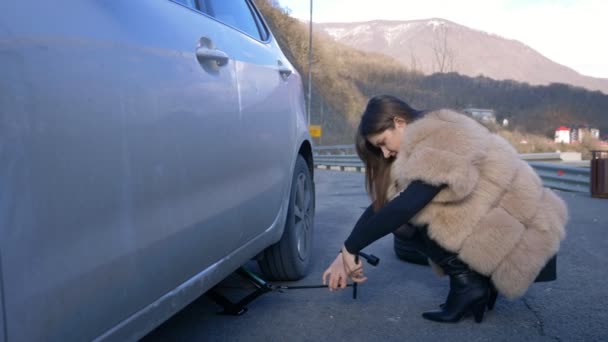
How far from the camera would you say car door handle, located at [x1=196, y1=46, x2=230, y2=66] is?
210 cm

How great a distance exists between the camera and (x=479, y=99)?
69.6 metres

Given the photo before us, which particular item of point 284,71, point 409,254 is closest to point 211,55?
point 284,71

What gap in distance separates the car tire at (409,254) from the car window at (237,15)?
68.0 inches

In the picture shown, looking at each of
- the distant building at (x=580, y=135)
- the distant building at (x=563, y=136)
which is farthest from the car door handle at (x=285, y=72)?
the distant building at (x=563, y=136)

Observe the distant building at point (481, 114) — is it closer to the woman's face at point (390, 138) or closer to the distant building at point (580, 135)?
the woman's face at point (390, 138)

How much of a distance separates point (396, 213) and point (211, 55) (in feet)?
3.36

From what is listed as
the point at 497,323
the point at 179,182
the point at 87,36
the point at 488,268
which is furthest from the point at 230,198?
the point at 497,323

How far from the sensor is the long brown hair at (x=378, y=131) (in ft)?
9.36

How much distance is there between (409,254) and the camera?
418 cm

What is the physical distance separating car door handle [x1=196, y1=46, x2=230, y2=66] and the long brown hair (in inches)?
31.9

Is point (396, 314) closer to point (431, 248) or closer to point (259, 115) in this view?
point (431, 248)

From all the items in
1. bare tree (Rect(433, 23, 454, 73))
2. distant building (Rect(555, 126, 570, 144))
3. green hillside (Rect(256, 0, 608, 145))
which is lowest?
distant building (Rect(555, 126, 570, 144))

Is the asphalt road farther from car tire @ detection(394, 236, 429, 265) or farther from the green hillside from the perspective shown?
the green hillside

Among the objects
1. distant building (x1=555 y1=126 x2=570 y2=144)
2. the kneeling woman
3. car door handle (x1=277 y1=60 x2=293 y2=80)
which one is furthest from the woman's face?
distant building (x1=555 y1=126 x2=570 y2=144)
